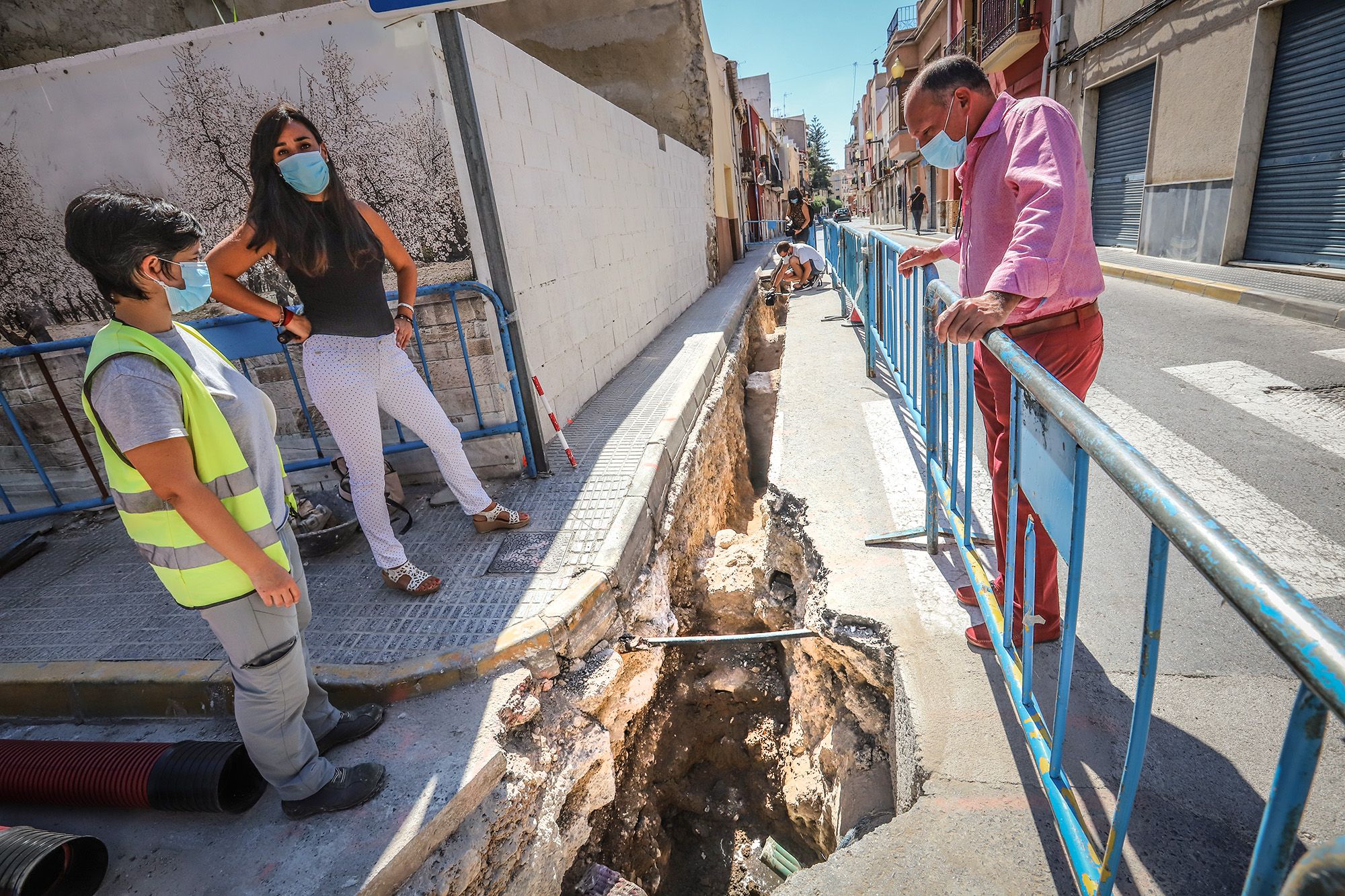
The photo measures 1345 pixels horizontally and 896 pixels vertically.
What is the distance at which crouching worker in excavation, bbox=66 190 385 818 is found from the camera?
4.97ft

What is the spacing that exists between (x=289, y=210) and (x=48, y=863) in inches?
87.4

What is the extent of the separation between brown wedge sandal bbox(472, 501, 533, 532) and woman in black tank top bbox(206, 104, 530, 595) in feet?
1.19

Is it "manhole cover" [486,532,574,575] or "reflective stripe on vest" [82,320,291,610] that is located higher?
"reflective stripe on vest" [82,320,291,610]

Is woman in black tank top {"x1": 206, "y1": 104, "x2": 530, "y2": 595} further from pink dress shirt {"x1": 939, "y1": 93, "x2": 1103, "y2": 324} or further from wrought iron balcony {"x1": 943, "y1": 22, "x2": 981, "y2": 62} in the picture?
wrought iron balcony {"x1": 943, "y1": 22, "x2": 981, "y2": 62}

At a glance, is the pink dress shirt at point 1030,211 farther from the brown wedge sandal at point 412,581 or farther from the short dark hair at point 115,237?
the brown wedge sandal at point 412,581

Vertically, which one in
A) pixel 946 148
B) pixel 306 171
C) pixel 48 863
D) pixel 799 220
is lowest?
pixel 48 863

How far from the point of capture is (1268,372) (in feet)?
15.6

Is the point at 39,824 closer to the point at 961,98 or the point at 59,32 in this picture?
the point at 961,98

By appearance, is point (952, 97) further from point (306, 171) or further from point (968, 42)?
point (968, 42)

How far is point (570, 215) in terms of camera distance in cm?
525

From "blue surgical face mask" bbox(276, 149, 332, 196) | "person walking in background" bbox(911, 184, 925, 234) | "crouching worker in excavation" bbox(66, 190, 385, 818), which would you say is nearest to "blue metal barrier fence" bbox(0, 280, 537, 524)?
"blue surgical face mask" bbox(276, 149, 332, 196)

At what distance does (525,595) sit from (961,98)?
2.47 m

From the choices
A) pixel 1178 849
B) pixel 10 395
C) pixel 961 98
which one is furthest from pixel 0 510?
pixel 1178 849

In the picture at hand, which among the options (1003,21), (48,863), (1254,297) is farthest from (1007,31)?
(48,863)
